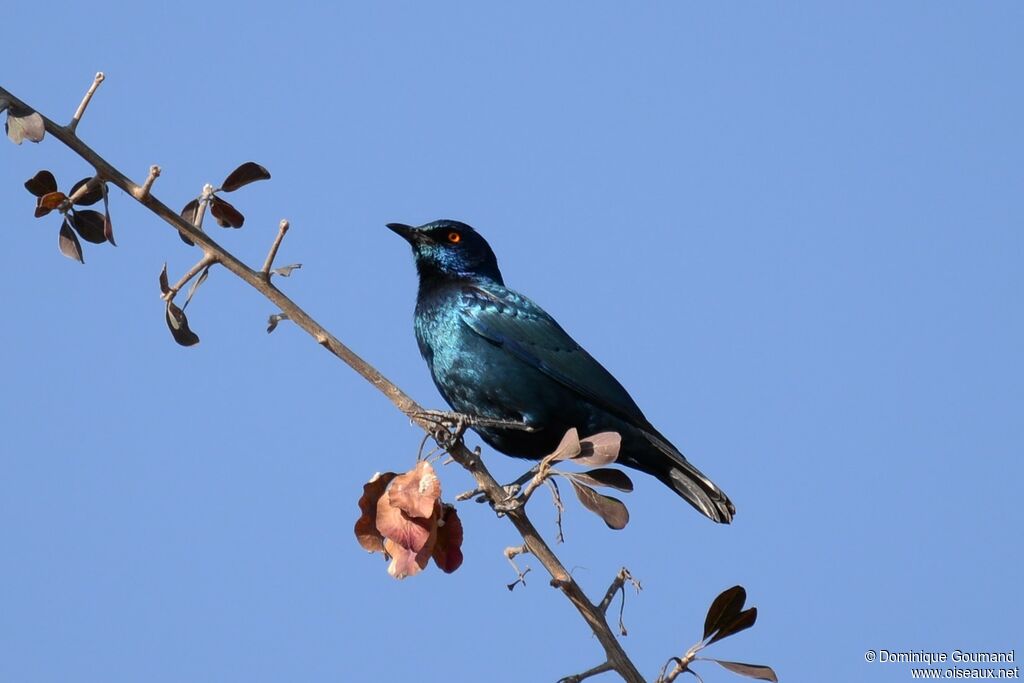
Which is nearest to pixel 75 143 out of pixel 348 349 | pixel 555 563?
pixel 348 349

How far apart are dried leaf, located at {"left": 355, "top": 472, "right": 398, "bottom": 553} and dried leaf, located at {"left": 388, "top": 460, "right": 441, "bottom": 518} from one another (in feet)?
0.11

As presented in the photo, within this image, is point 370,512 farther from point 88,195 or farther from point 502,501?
point 88,195

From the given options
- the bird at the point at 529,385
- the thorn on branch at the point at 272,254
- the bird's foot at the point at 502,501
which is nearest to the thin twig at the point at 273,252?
the thorn on branch at the point at 272,254

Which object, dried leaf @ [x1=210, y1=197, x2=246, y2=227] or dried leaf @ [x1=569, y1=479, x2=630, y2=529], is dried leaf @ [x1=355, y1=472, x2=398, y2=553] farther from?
dried leaf @ [x1=210, y1=197, x2=246, y2=227]

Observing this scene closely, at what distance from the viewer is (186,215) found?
13.0ft

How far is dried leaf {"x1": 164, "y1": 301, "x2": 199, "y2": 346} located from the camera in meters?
4.03

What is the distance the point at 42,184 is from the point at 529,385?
3134 mm

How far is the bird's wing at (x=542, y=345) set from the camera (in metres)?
6.62

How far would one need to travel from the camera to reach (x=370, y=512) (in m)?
3.65

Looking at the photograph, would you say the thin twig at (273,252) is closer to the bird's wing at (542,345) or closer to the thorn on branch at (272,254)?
the thorn on branch at (272,254)

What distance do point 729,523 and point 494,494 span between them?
3.00 meters

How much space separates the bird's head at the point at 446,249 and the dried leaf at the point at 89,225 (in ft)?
11.1

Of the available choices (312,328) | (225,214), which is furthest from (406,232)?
(312,328)

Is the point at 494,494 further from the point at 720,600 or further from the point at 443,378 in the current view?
the point at 443,378
